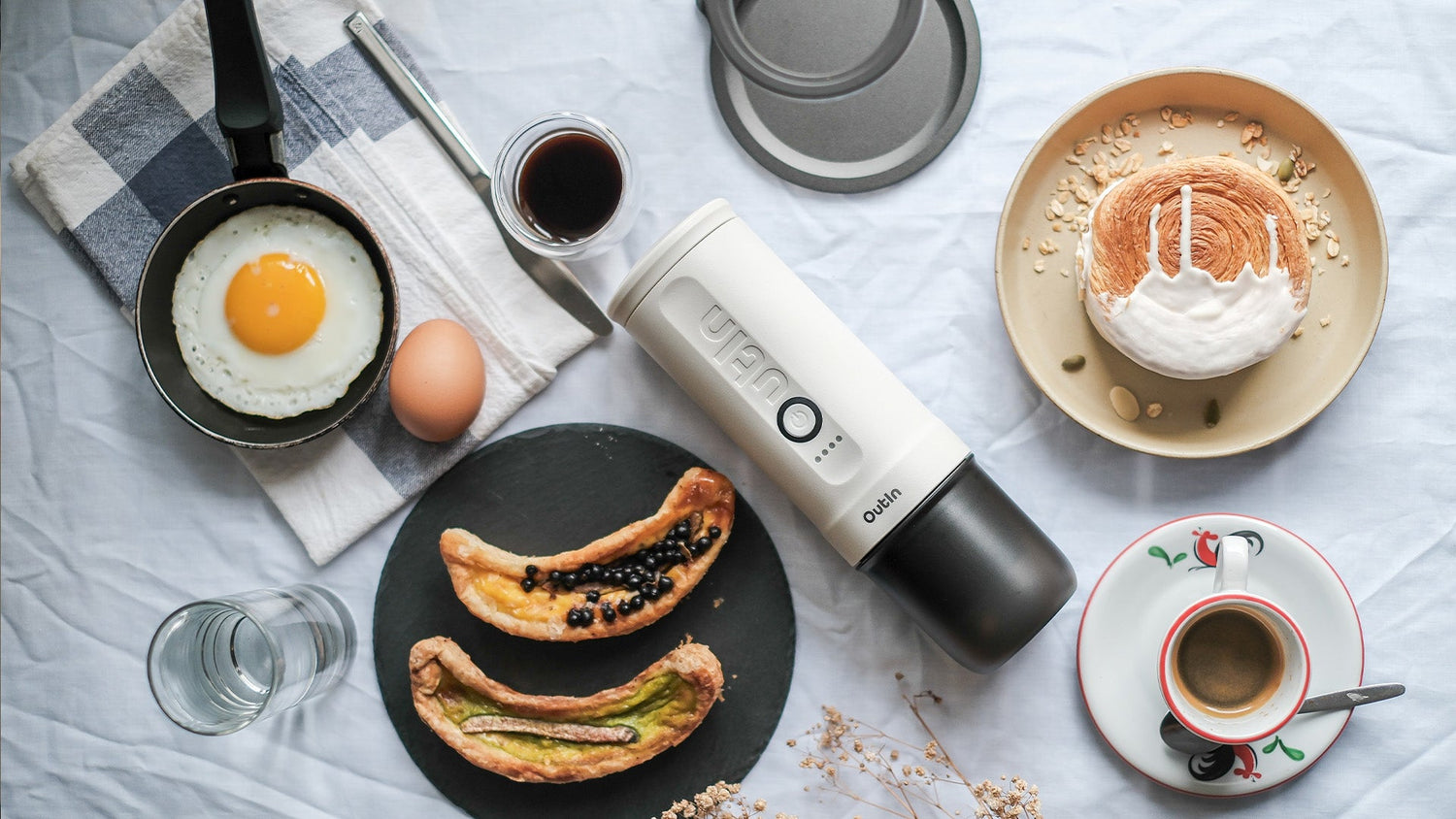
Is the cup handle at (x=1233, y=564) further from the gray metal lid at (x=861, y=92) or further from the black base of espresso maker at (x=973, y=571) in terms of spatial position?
the gray metal lid at (x=861, y=92)

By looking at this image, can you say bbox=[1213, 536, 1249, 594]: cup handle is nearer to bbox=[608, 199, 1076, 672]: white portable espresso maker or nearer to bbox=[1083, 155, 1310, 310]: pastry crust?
bbox=[608, 199, 1076, 672]: white portable espresso maker

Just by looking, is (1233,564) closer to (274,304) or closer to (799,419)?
(799,419)

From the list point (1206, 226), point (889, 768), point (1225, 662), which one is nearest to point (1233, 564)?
point (1225, 662)

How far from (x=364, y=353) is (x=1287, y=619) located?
1109 mm

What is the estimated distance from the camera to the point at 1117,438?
3.59 ft

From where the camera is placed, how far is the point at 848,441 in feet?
3.36

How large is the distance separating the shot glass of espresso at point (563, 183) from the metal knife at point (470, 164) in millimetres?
46

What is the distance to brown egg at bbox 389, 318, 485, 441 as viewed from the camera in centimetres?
109

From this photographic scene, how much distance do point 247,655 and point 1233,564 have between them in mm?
1172

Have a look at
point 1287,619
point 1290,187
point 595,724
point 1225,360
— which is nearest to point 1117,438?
point 1225,360

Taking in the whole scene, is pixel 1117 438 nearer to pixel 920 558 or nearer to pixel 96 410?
pixel 920 558

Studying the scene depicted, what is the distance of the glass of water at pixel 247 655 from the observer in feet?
3.45

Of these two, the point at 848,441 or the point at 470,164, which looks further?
the point at 470,164

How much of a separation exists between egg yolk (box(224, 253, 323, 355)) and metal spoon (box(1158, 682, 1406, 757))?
1.15 m
